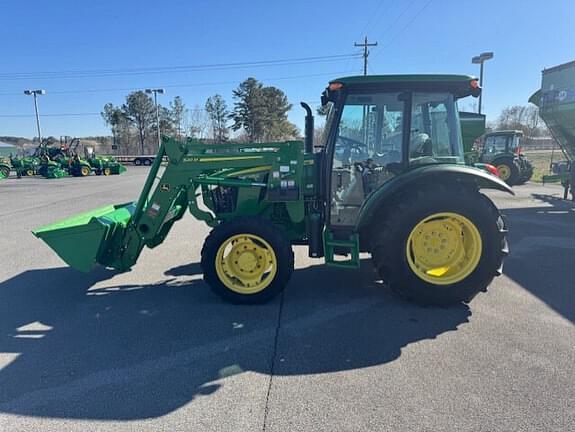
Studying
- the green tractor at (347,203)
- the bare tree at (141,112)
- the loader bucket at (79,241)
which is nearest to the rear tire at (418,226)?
the green tractor at (347,203)

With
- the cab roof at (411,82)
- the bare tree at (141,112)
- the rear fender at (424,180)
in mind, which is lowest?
the rear fender at (424,180)

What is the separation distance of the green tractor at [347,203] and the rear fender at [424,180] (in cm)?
1

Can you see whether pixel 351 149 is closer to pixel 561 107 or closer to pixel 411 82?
pixel 411 82

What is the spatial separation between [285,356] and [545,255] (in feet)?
16.1

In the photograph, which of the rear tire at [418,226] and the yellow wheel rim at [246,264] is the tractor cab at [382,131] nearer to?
the rear tire at [418,226]

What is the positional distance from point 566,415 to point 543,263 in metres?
3.66

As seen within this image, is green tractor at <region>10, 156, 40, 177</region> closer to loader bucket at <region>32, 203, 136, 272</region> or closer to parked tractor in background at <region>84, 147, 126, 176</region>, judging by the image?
parked tractor in background at <region>84, 147, 126, 176</region>

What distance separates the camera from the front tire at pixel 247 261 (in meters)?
3.94

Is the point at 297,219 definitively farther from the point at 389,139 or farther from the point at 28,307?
the point at 28,307

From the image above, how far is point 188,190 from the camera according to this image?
4316 millimetres

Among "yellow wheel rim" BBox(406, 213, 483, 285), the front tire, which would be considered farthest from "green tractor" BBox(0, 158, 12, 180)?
"yellow wheel rim" BBox(406, 213, 483, 285)

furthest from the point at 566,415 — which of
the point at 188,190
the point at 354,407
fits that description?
the point at 188,190

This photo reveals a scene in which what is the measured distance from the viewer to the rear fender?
12.5ft

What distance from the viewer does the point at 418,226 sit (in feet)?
12.7
